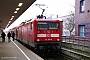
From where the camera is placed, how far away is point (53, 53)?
70.6 ft

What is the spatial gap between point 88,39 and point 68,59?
385 cm

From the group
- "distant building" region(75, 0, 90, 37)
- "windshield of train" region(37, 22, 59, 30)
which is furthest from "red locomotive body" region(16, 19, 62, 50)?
"distant building" region(75, 0, 90, 37)

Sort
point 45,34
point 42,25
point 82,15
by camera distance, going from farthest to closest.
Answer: point 82,15 < point 42,25 < point 45,34

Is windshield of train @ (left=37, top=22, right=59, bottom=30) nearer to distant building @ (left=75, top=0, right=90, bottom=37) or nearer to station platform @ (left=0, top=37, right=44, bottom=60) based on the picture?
station platform @ (left=0, top=37, right=44, bottom=60)

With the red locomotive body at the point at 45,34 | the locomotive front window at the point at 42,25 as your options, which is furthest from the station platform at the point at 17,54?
the locomotive front window at the point at 42,25

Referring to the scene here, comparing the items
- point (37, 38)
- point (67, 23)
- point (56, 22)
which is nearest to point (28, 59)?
point (37, 38)

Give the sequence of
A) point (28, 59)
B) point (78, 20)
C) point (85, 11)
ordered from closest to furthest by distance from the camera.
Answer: point (28, 59) < point (85, 11) < point (78, 20)

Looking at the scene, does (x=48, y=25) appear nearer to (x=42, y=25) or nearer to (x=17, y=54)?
(x=42, y=25)

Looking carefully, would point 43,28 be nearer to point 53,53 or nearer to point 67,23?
point 53,53

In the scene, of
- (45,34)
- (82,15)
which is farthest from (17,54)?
(82,15)

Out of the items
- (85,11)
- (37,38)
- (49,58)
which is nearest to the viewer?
(37,38)

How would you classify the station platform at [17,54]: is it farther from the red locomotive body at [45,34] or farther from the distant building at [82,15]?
the distant building at [82,15]

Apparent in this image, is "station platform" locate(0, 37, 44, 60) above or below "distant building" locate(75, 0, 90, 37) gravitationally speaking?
below

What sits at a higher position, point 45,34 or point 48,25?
point 48,25
